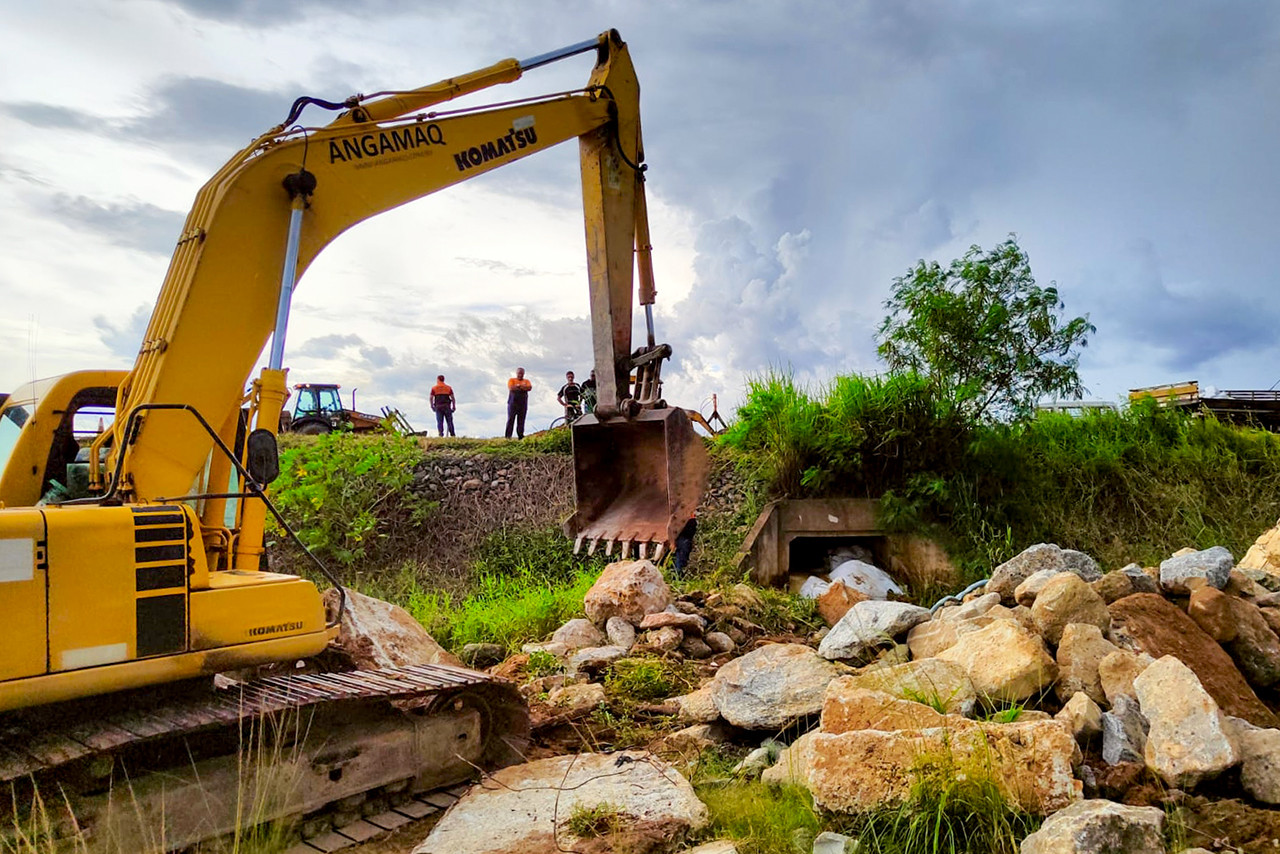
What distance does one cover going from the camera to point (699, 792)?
13.1 ft

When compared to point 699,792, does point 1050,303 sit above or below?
above

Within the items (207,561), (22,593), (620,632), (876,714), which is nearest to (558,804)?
(876,714)

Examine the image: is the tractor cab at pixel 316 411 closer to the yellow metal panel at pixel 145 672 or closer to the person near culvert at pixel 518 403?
the person near culvert at pixel 518 403

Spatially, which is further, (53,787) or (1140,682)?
(1140,682)

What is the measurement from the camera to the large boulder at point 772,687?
14.9 ft

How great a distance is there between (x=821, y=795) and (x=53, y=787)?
8.99 ft

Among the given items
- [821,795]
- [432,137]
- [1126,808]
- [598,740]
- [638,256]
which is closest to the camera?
[1126,808]

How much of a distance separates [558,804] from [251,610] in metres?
1.50

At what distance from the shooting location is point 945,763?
10.6 feet

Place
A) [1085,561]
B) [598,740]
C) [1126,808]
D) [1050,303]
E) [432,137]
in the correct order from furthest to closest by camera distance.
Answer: [1050,303] → [1085,561] → [432,137] → [598,740] → [1126,808]

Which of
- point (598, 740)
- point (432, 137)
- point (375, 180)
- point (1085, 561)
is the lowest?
point (598, 740)

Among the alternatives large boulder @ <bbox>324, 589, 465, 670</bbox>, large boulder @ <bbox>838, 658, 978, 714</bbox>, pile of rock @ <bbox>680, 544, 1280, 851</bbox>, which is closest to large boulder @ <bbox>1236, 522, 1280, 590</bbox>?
pile of rock @ <bbox>680, 544, 1280, 851</bbox>

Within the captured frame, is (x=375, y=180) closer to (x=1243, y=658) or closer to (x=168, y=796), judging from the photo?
(x=168, y=796)

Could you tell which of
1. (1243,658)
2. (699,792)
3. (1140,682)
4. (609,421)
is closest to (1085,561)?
(1243,658)
